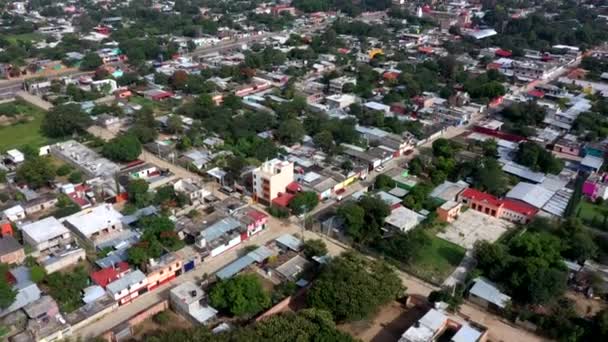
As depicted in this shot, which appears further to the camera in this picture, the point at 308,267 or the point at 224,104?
the point at 224,104

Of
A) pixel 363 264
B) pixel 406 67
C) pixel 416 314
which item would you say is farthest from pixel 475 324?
pixel 406 67

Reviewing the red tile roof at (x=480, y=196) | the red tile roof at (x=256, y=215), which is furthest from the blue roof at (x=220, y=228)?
the red tile roof at (x=480, y=196)

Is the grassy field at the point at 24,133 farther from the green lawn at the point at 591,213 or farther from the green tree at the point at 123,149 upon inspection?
the green lawn at the point at 591,213

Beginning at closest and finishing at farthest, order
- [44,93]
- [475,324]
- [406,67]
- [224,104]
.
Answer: [475,324]
[224,104]
[44,93]
[406,67]

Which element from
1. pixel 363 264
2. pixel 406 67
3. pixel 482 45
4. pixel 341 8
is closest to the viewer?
pixel 363 264

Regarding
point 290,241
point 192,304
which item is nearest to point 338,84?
point 290,241

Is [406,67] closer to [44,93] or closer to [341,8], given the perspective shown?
[44,93]

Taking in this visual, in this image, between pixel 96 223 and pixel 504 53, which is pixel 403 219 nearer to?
pixel 96 223
